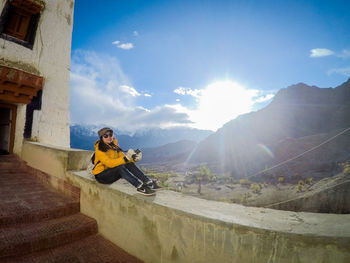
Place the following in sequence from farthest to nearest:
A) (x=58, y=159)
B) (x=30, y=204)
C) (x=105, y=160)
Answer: (x=58, y=159), (x=30, y=204), (x=105, y=160)

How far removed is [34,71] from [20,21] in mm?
1869

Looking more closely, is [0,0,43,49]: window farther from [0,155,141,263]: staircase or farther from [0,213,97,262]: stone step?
[0,213,97,262]: stone step

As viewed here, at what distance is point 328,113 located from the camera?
66.0 m

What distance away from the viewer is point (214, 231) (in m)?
1.74

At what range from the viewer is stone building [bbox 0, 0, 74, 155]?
6.18 m

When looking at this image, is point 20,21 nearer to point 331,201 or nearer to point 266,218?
point 266,218

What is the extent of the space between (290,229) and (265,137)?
7802 cm

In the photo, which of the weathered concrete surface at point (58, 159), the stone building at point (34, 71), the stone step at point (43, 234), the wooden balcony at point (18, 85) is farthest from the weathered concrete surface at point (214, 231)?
the stone building at point (34, 71)

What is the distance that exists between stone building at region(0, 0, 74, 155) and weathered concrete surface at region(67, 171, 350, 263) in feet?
18.8

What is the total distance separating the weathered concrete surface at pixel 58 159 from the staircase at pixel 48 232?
0.56 m

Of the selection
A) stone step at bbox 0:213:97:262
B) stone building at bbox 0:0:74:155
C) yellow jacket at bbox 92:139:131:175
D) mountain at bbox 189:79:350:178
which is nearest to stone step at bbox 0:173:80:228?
stone step at bbox 0:213:97:262

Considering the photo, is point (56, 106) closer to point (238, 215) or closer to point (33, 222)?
point (33, 222)

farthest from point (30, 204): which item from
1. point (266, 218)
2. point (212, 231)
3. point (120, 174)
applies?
point (266, 218)

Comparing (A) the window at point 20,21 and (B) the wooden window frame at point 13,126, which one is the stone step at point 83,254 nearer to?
(B) the wooden window frame at point 13,126
